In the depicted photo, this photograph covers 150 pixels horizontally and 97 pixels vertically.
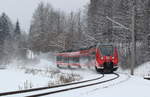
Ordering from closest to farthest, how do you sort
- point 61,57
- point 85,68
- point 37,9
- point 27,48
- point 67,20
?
1. point 85,68
2. point 61,57
3. point 37,9
4. point 27,48
5. point 67,20

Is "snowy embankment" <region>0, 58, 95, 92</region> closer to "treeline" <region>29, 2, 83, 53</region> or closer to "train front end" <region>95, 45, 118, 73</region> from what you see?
"train front end" <region>95, 45, 118, 73</region>

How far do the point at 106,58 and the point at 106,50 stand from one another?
76cm

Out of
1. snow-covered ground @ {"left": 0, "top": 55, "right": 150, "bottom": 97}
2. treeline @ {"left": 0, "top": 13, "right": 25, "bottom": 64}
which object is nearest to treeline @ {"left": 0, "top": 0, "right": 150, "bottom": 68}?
treeline @ {"left": 0, "top": 13, "right": 25, "bottom": 64}

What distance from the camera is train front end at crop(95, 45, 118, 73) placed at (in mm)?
25938

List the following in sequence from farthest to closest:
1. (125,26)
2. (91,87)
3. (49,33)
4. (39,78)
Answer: (49,33), (125,26), (39,78), (91,87)

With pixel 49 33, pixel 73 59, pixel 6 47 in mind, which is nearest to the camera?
pixel 73 59

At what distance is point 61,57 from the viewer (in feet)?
149

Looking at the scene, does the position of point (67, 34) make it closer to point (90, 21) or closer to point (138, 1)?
point (90, 21)

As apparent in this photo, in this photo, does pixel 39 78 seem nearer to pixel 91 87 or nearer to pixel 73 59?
pixel 73 59

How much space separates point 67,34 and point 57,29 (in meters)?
16.1

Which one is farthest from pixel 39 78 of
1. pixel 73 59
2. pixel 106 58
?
pixel 73 59

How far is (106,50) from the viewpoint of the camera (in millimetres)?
26609

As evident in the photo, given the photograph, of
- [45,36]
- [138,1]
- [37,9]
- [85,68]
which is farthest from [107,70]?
[37,9]

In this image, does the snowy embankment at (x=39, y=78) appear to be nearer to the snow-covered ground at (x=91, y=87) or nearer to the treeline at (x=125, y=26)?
the snow-covered ground at (x=91, y=87)
